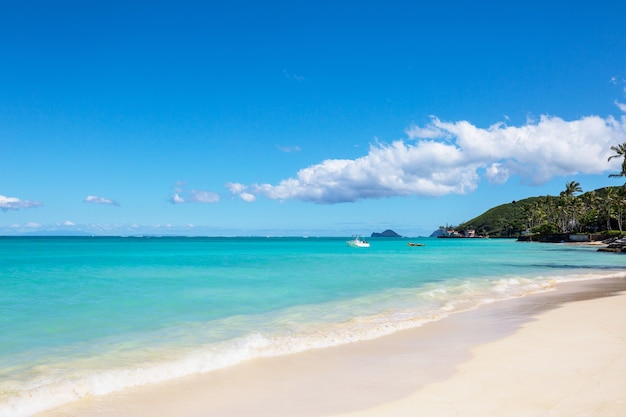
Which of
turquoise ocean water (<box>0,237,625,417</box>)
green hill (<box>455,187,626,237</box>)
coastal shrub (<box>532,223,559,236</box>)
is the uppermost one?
green hill (<box>455,187,626,237</box>)

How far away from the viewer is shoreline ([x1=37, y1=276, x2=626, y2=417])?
616 cm

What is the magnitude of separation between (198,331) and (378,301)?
7857 mm

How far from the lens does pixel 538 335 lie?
33.8 feet

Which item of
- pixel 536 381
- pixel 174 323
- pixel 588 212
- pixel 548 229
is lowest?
pixel 174 323

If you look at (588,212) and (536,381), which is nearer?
(536,381)

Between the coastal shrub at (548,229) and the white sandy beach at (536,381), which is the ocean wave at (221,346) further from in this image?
the coastal shrub at (548,229)

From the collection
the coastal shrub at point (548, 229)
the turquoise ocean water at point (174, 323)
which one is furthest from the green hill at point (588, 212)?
the turquoise ocean water at point (174, 323)

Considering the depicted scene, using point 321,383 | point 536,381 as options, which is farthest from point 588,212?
point 321,383

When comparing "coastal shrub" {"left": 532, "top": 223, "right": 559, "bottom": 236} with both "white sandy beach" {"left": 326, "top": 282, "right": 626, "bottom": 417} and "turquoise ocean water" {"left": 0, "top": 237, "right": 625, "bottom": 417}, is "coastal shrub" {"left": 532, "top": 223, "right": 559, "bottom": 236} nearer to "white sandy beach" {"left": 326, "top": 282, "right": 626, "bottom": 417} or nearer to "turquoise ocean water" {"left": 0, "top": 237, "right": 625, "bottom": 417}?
"turquoise ocean water" {"left": 0, "top": 237, "right": 625, "bottom": 417}

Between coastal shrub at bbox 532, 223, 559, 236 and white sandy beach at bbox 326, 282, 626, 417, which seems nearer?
white sandy beach at bbox 326, 282, 626, 417

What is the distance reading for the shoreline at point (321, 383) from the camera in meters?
6.16

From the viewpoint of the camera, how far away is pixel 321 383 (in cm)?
724

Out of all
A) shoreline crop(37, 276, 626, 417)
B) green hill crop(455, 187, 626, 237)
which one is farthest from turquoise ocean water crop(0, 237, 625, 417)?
green hill crop(455, 187, 626, 237)

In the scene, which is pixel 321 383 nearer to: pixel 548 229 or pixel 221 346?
pixel 221 346
